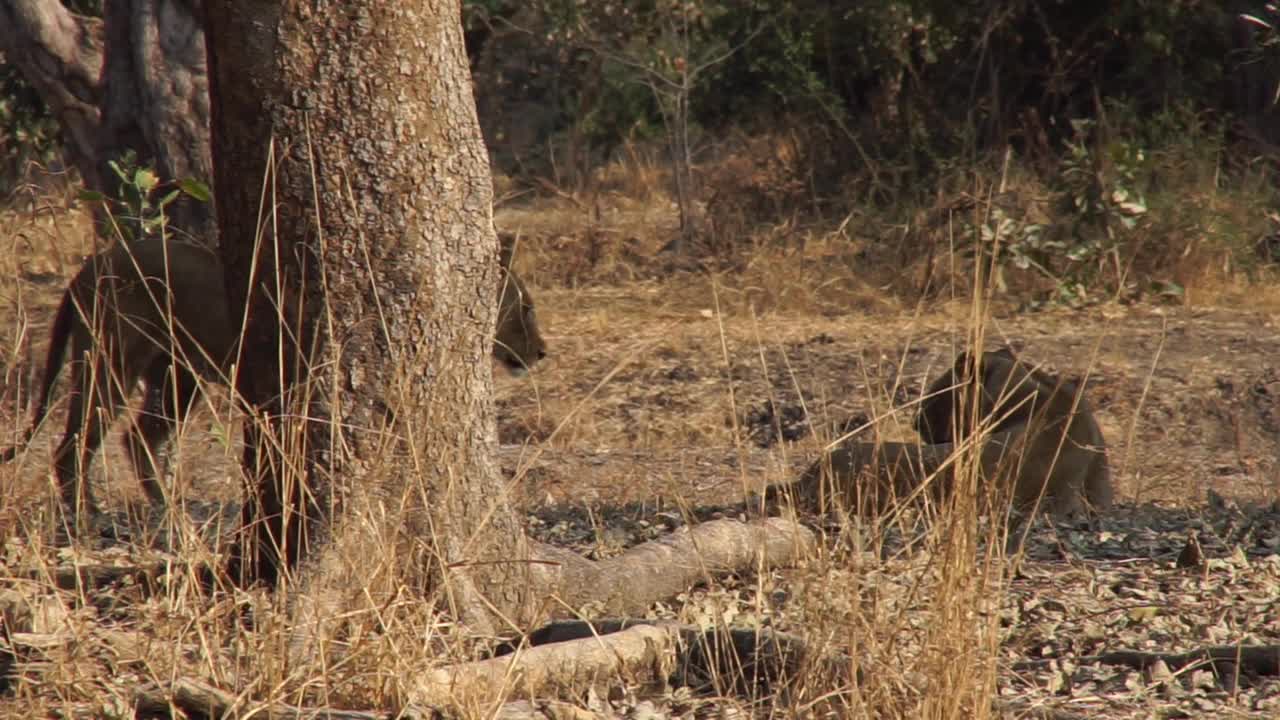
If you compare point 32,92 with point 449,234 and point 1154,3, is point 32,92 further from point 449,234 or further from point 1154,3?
point 449,234

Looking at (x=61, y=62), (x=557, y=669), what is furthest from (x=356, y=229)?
(x=61, y=62)

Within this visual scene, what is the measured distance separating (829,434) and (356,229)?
13.3 feet

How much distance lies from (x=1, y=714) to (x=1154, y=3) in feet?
34.1

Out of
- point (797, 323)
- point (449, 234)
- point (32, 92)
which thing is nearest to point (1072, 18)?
point (797, 323)

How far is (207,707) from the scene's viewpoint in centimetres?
295

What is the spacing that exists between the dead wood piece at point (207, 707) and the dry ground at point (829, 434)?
0.48ft

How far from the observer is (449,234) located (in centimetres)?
365

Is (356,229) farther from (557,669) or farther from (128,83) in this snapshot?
(128,83)

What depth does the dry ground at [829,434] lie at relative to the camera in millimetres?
3518

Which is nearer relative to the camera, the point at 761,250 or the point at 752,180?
the point at 761,250

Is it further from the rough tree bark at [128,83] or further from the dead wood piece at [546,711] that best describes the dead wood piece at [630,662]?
the rough tree bark at [128,83]

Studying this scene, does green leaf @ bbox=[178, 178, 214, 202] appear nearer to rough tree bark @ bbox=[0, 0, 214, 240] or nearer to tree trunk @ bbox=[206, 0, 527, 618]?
tree trunk @ bbox=[206, 0, 527, 618]

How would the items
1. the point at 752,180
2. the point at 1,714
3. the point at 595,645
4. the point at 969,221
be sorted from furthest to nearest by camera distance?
the point at 752,180 → the point at 969,221 → the point at 595,645 → the point at 1,714

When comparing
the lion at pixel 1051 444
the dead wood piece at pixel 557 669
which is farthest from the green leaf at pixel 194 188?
the lion at pixel 1051 444
